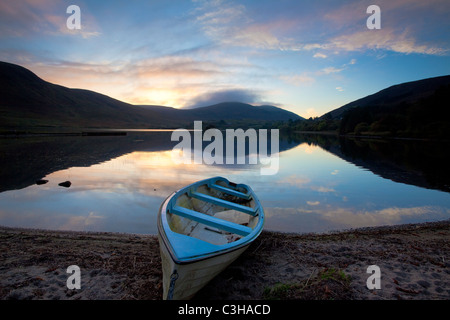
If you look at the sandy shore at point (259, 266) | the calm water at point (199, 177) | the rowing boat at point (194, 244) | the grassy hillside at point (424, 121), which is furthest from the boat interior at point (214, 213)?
the grassy hillside at point (424, 121)

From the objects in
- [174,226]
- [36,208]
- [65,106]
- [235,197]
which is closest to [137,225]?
[174,226]

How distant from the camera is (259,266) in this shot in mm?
5395

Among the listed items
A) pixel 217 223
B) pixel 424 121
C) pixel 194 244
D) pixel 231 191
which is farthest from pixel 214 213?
pixel 424 121

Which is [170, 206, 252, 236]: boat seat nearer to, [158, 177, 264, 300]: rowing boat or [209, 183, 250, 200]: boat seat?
[158, 177, 264, 300]: rowing boat

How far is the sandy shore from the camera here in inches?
172

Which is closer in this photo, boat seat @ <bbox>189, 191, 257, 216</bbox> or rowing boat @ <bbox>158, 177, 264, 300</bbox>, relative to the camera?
rowing boat @ <bbox>158, 177, 264, 300</bbox>

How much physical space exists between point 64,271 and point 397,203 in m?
12.7

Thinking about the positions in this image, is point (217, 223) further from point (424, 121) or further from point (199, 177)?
point (424, 121)

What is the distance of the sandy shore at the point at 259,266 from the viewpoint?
4359 mm

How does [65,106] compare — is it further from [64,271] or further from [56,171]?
[64,271]

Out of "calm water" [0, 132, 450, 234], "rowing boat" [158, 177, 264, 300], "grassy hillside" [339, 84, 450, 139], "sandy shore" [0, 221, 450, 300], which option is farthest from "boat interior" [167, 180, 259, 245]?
"grassy hillside" [339, 84, 450, 139]

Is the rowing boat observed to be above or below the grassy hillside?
below

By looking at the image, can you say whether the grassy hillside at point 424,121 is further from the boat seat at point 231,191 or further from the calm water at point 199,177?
the boat seat at point 231,191

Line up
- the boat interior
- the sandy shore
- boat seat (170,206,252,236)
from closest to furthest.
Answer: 1. the sandy shore
2. boat seat (170,206,252,236)
3. the boat interior
